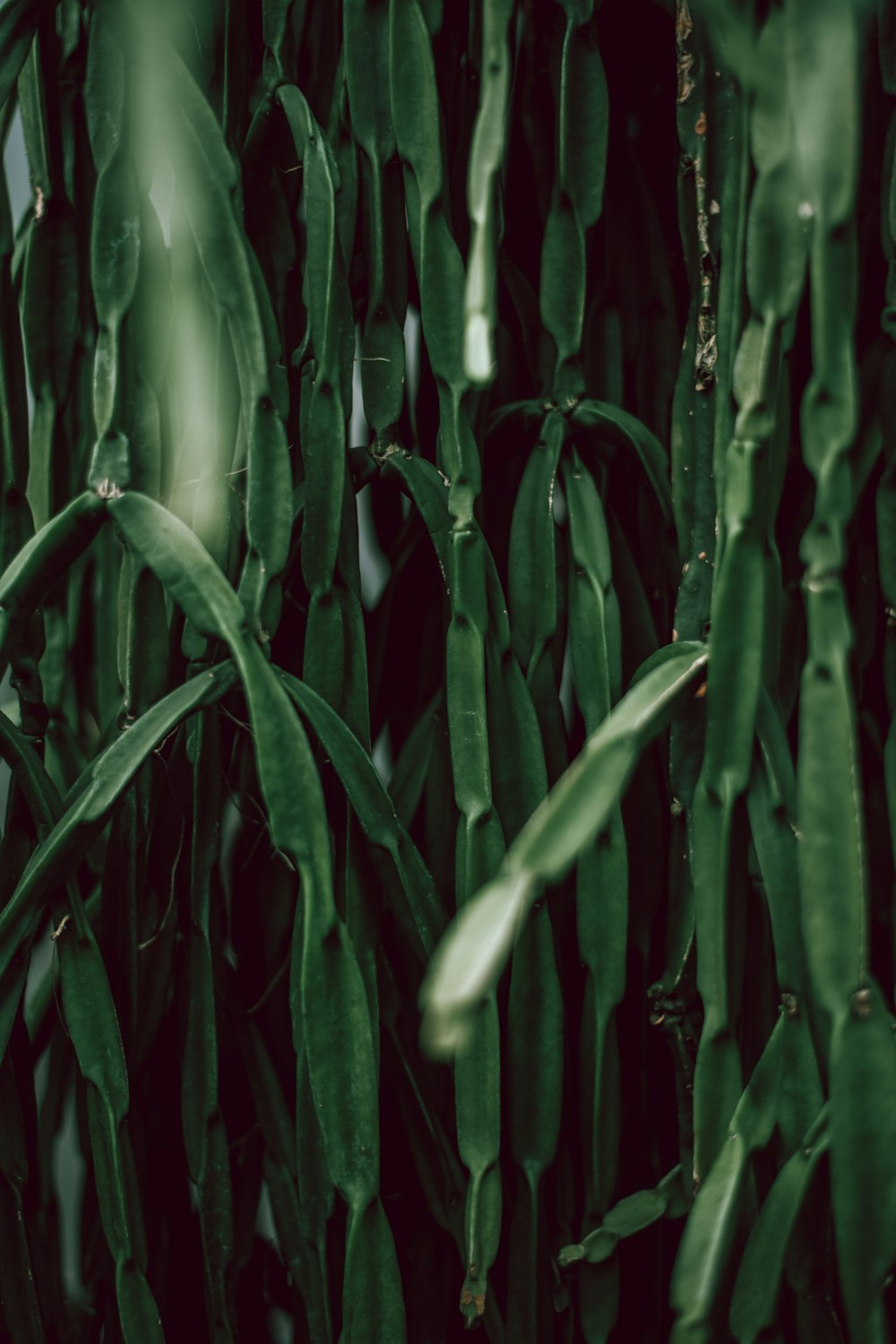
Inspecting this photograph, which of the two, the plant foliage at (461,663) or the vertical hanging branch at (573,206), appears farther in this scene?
the vertical hanging branch at (573,206)

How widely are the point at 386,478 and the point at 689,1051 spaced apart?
0.96 feet

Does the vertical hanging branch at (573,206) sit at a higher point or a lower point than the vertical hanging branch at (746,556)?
higher

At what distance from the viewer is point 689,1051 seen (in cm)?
50

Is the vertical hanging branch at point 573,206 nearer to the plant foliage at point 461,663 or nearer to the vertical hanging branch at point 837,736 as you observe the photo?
the plant foliage at point 461,663

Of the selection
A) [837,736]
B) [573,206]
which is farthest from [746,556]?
[573,206]

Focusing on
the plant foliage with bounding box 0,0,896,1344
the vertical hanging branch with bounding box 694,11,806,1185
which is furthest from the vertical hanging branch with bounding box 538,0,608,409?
the vertical hanging branch with bounding box 694,11,806,1185

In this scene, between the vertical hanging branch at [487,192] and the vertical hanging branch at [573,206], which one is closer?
the vertical hanging branch at [487,192]

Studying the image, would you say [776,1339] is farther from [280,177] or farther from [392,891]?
[280,177]

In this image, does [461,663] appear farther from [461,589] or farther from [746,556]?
[746,556]

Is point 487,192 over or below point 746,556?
over

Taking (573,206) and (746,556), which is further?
(573,206)

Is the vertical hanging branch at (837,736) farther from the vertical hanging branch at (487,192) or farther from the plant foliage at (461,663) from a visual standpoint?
the vertical hanging branch at (487,192)

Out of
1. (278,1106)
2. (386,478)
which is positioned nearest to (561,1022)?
(278,1106)

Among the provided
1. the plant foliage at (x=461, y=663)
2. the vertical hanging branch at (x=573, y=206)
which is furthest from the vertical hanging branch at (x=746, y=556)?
the vertical hanging branch at (x=573, y=206)
